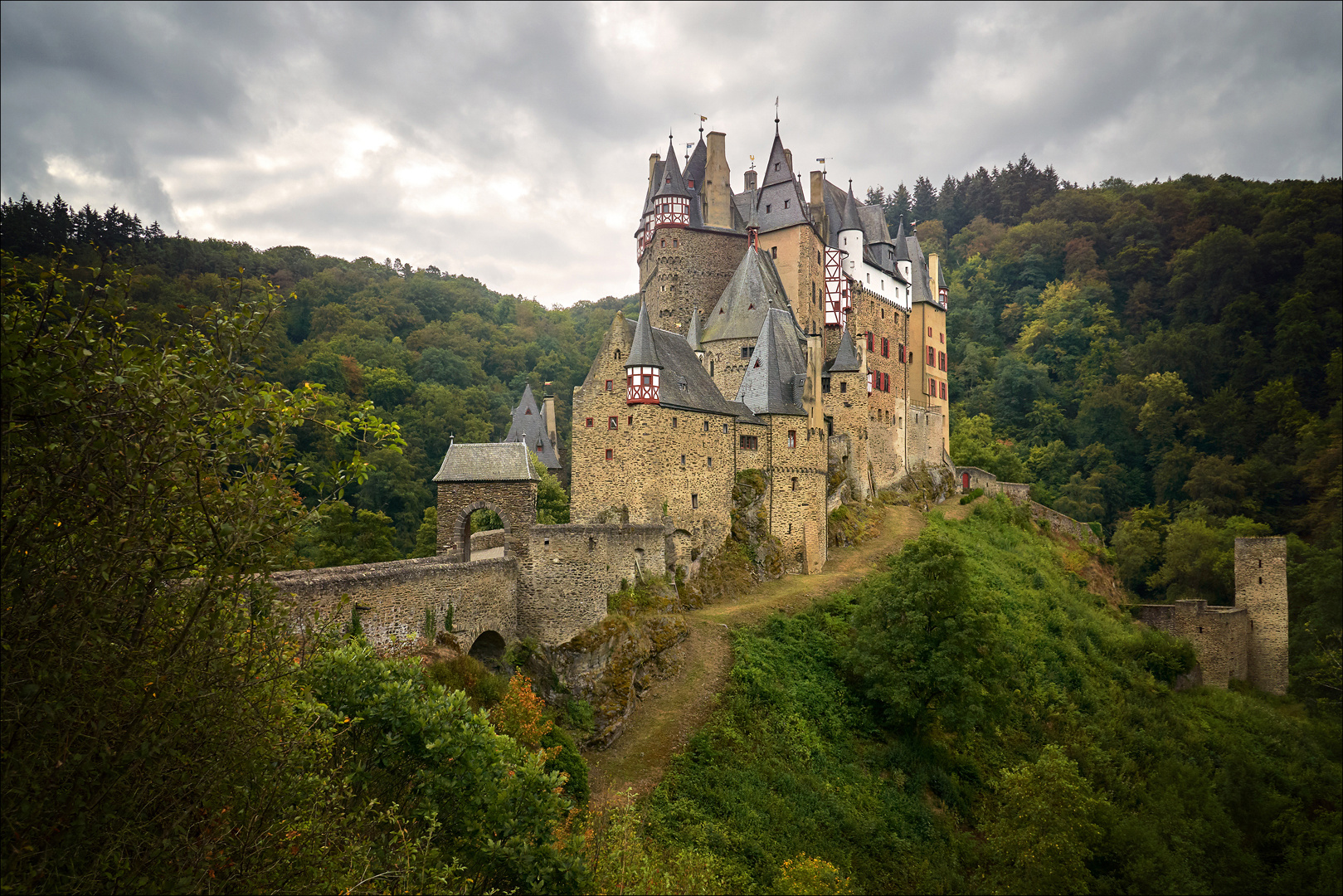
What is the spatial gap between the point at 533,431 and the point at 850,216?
22710 mm

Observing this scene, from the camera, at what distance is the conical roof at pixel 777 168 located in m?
43.6

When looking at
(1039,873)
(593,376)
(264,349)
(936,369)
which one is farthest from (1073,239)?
(264,349)

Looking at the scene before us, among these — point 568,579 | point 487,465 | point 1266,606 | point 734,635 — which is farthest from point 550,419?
point 1266,606

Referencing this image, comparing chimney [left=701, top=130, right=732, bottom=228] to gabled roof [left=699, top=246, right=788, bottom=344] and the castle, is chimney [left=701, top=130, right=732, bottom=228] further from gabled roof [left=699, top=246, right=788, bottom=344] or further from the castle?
gabled roof [left=699, top=246, right=788, bottom=344]

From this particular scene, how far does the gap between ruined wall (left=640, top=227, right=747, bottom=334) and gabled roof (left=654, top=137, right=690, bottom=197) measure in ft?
6.37

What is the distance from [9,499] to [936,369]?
168 ft

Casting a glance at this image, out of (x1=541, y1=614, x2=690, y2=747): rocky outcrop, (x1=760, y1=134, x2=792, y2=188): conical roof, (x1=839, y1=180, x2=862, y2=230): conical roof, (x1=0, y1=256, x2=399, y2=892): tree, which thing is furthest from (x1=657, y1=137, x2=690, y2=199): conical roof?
(x1=0, y1=256, x2=399, y2=892): tree

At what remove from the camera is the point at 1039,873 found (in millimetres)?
20250

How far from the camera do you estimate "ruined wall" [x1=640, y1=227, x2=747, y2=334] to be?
136 feet

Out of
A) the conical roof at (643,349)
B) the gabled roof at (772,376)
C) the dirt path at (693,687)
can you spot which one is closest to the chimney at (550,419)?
the gabled roof at (772,376)

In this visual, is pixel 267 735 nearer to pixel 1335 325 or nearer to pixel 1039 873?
pixel 1039 873

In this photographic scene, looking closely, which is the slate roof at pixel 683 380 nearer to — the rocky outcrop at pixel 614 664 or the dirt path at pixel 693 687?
the dirt path at pixel 693 687

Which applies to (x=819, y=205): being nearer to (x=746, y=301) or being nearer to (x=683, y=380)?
(x=746, y=301)

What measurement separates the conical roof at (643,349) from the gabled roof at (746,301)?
29.5 ft
